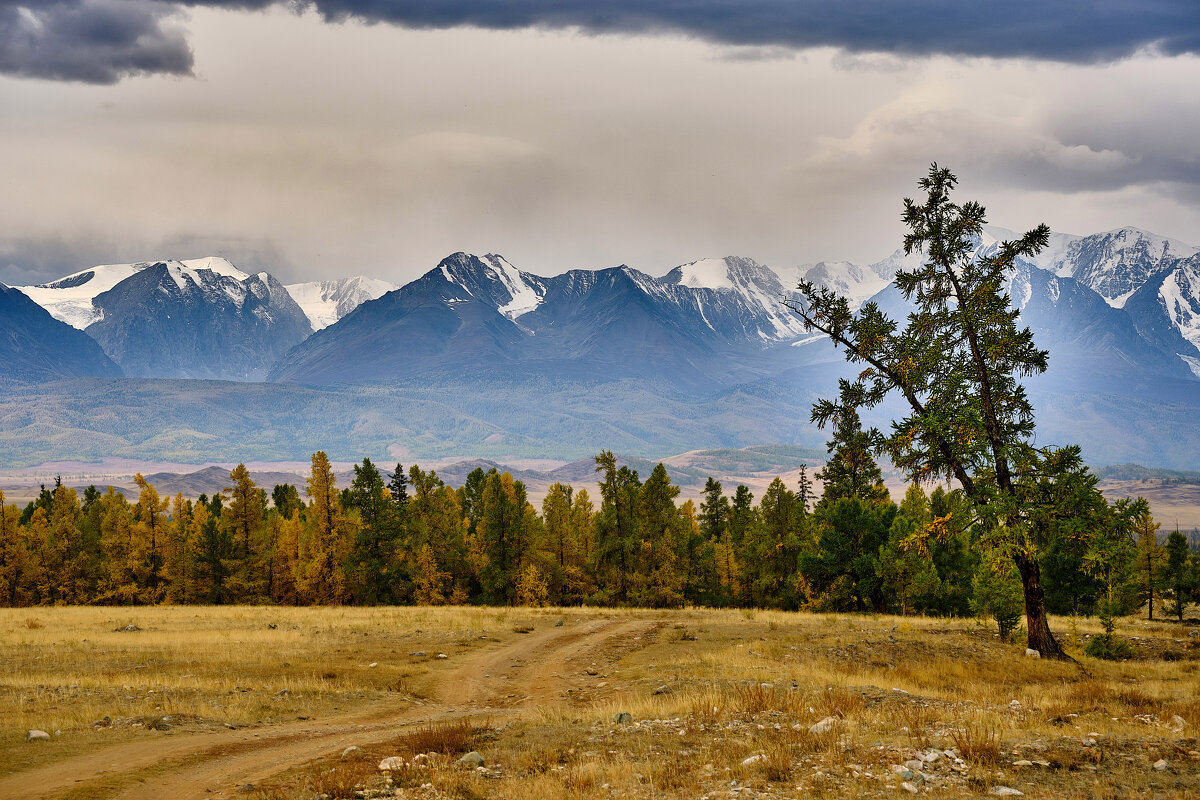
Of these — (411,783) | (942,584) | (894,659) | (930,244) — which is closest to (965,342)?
(930,244)

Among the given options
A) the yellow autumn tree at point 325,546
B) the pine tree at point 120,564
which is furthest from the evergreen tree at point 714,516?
the pine tree at point 120,564

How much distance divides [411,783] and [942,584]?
154 ft

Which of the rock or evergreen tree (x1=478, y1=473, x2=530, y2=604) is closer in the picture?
the rock

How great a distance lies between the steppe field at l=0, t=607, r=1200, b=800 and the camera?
1273cm

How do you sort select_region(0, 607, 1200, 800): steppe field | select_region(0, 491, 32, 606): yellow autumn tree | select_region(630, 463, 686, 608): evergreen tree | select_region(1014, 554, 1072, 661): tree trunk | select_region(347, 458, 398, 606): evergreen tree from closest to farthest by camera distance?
select_region(0, 607, 1200, 800): steppe field
select_region(1014, 554, 1072, 661): tree trunk
select_region(630, 463, 686, 608): evergreen tree
select_region(347, 458, 398, 606): evergreen tree
select_region(0, 491, 32, 606): yellow autumn tree

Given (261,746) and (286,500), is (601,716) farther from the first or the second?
(286,500)

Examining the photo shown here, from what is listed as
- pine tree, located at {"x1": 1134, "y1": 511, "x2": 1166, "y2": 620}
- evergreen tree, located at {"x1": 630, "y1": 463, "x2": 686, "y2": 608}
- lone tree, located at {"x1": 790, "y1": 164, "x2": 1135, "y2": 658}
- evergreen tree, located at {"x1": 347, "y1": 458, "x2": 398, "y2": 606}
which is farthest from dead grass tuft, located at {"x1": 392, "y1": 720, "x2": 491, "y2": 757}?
pine tree, located at {"x1": 1134, "y1": 511, "x2": 1166, "y2": 620}

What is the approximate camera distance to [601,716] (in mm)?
→ 17656

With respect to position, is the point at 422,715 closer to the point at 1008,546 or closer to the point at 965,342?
the point at 1008,546

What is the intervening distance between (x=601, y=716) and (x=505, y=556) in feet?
149

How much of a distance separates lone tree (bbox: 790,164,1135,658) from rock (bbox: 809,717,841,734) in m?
9.91

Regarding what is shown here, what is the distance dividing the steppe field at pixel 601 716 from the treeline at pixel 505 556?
20.6m

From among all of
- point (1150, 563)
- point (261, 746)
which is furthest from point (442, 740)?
point (1150, 563)

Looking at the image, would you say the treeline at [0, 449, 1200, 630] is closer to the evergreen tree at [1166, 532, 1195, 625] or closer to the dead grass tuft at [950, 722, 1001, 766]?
the evergreen tree at [1166, 532, 1195, 625]
